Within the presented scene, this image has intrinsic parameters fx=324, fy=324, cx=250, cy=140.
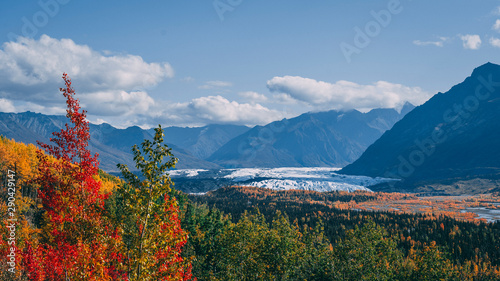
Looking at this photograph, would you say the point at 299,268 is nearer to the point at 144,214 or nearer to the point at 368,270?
the point at 368,270

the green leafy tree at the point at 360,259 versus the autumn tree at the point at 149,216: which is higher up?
the autumn tree at the point at 149,216

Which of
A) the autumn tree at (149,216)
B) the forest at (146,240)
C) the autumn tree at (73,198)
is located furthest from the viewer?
the autumn tree at (73,198)

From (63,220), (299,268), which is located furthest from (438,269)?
(63,220)

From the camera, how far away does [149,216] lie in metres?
15.9

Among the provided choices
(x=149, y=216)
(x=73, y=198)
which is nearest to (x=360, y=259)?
(x=149, y=216)

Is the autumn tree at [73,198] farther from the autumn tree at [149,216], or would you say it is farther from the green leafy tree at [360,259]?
the green leafy tree at [360,259]

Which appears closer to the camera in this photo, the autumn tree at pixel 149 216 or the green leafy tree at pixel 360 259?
the autumn tree at pixel 149 216

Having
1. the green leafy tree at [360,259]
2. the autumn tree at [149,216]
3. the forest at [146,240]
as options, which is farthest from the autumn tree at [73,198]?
the green leafy tree at [360,259]

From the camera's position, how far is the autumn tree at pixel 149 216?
1542 cm

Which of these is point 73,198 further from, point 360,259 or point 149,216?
point 360,259

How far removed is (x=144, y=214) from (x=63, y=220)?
542 cm

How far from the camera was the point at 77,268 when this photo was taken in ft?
54.0

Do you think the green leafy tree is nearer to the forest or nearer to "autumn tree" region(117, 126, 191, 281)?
the forest

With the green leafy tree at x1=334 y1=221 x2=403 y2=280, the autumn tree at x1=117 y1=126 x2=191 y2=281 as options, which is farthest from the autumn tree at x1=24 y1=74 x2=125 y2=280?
the green leafy tree at x1=334 y1=221 x2=403 y2=280
